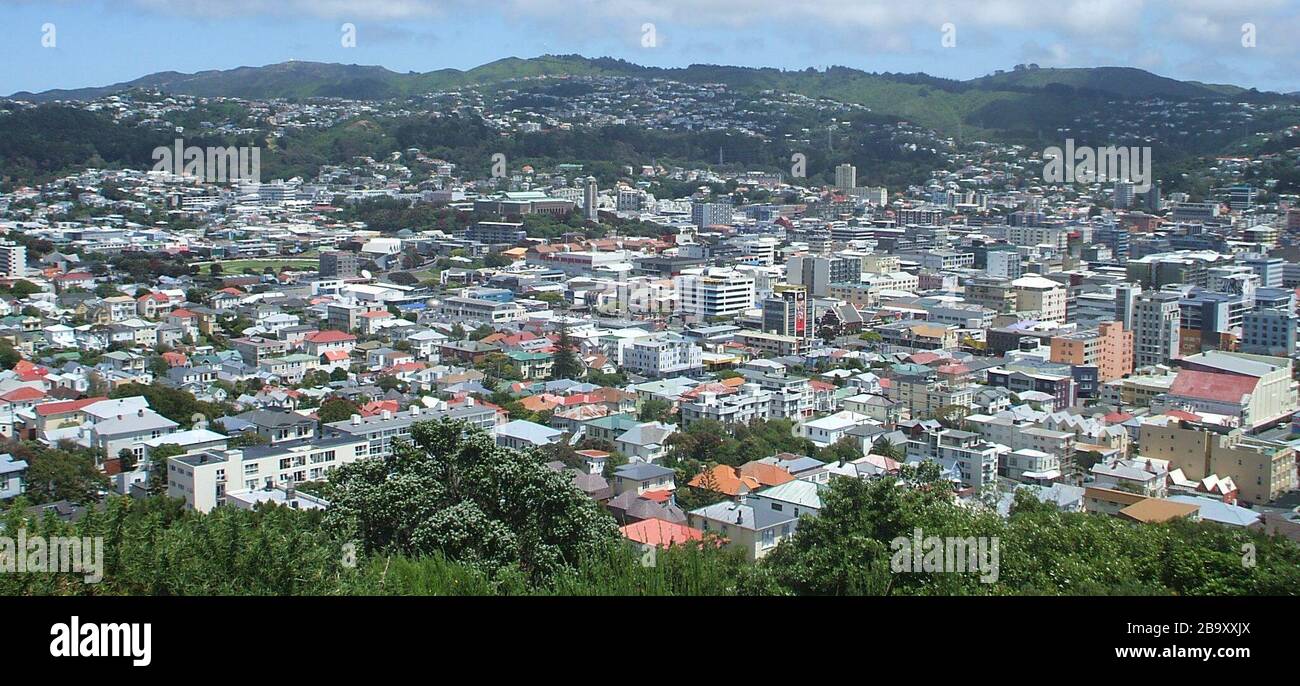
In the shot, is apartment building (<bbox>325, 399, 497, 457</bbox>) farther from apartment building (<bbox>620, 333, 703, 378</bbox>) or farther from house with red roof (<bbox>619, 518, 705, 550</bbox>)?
apartment building (<bbox>620, 333, 703, 378</bbox>)

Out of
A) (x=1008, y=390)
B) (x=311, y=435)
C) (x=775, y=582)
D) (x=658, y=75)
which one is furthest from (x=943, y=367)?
(x=658, y=75)

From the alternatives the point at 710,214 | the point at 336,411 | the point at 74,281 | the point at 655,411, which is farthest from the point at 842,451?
the point at 710,214

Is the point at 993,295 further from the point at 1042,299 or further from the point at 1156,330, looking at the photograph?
the point at 1156,330

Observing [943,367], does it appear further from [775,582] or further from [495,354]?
[775,582]

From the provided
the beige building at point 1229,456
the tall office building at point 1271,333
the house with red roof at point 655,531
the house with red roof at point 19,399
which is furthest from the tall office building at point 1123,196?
the house with red roof at point 655,531

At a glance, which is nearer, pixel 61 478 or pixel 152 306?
pixel 61 478

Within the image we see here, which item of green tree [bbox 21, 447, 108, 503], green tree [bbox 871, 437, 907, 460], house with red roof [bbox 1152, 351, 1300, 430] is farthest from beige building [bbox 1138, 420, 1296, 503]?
green tree [bbox 21, 447, 108, 503]

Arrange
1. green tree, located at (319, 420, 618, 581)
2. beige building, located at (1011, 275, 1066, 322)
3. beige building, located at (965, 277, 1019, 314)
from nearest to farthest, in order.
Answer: green tree, located at (319, 420, 618, 581), beige building, located at (1011, 275, 1066, 322), beige building, located at (965, 277, 1019, 314)
